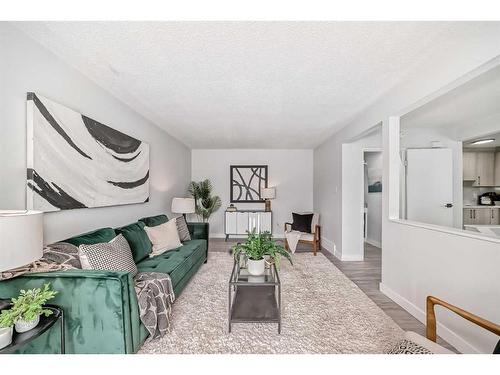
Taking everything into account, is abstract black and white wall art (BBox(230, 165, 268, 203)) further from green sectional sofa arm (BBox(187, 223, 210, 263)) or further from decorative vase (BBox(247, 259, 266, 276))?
decorative vase (BBox(247, 259, 266, 276))

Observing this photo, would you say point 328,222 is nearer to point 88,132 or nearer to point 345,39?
point 345,39

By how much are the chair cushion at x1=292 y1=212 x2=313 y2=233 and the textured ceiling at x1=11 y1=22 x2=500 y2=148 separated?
2313 mm

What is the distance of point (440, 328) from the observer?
1.91 m

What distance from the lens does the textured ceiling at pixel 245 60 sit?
5.10ft

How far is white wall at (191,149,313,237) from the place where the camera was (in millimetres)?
6121

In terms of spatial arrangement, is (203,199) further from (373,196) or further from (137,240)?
(373,196)

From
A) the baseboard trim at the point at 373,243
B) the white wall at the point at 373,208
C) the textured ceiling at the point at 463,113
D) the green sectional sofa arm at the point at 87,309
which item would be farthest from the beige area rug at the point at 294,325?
the white wall at the point at 373,208

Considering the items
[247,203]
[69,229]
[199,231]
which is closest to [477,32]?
[69,229]

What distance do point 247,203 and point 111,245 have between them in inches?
170

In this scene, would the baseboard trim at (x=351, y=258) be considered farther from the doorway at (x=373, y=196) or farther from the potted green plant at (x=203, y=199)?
the potted green plant at (x=203, y=199)

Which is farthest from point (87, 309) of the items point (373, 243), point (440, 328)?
point (373, 243)

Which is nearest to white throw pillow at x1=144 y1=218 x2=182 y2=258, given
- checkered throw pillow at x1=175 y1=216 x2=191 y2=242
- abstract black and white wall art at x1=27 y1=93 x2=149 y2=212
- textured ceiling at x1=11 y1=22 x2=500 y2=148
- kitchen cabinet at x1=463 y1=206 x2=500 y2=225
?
checkered throw pillow at x1=175 y1=216 x2=191 y2=242

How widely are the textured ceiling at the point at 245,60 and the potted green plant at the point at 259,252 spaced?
1610 millimetres

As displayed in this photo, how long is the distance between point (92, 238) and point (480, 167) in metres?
6.48
